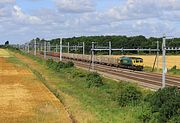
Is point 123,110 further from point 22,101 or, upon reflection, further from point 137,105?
point 22,101

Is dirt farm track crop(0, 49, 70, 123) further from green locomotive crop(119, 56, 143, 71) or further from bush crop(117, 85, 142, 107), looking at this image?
green locomotive crop(119, 56, 143, 71)

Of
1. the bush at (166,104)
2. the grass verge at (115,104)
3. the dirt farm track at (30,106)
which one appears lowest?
the dirt farm track at (30,106)

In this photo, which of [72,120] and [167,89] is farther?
[72,120]

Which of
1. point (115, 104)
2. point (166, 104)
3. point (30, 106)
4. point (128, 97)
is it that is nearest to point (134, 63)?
point (115, 104)

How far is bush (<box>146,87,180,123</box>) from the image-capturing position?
799 inches

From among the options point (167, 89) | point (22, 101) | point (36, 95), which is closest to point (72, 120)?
point (167, 89)

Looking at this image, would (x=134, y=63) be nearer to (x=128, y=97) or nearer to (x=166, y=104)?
(x=128, y=97)

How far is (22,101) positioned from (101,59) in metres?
62.9

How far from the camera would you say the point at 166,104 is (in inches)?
815

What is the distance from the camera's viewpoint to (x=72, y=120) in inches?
961

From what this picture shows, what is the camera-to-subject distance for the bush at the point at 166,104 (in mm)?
20297

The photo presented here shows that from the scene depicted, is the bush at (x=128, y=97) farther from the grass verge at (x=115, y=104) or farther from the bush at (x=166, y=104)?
the bush at (x=166, y=104)

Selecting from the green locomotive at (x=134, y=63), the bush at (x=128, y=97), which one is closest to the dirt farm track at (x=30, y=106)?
the bush at (x=128, y=97)

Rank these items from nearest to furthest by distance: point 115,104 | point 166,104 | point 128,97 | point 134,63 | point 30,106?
point 166,104
point 128,97
point 115,104
point 30,106
point 134,63
